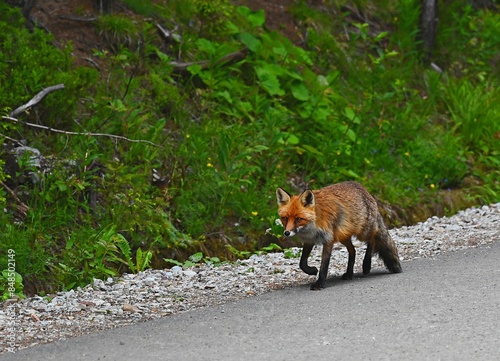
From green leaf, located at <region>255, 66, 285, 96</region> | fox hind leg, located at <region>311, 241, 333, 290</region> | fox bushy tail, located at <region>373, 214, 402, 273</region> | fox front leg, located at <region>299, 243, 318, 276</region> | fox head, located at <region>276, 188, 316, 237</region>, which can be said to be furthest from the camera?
green leaf, located at <region>255, 66, 285, 96</region>

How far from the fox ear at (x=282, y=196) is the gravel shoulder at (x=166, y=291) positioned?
85 cm

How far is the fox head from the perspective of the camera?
8164 mm

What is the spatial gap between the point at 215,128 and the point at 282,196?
395 cm

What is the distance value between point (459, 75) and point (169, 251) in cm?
922

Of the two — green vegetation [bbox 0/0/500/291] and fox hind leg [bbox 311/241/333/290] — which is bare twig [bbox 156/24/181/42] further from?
fox hind leg [bbox 311/241/333/290]

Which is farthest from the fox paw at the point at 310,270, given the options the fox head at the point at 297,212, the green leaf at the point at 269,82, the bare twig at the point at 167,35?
the bare twig at the point at 167,35

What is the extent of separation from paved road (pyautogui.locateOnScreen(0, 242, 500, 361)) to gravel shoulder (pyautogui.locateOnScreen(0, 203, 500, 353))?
1.07 ft

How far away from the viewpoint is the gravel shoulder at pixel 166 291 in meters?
7.16

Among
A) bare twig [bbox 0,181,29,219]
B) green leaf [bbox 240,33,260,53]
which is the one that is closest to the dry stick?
bare twig [bbox 0,181,29,219]

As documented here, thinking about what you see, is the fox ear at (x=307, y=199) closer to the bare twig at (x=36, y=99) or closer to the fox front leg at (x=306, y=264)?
the fox front leg at (x=306, y=264)

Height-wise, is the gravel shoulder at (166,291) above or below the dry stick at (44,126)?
below

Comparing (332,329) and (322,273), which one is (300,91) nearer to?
(322,273)

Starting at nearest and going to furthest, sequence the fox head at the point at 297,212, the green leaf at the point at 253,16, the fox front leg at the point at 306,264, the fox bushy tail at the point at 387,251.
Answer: the fox head at the point at 297,212, the fox front leg at the point at 306,264, the fox bushy tail at the point at 387,251, the green leaf at the point at 253,16

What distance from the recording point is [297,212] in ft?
26.9
